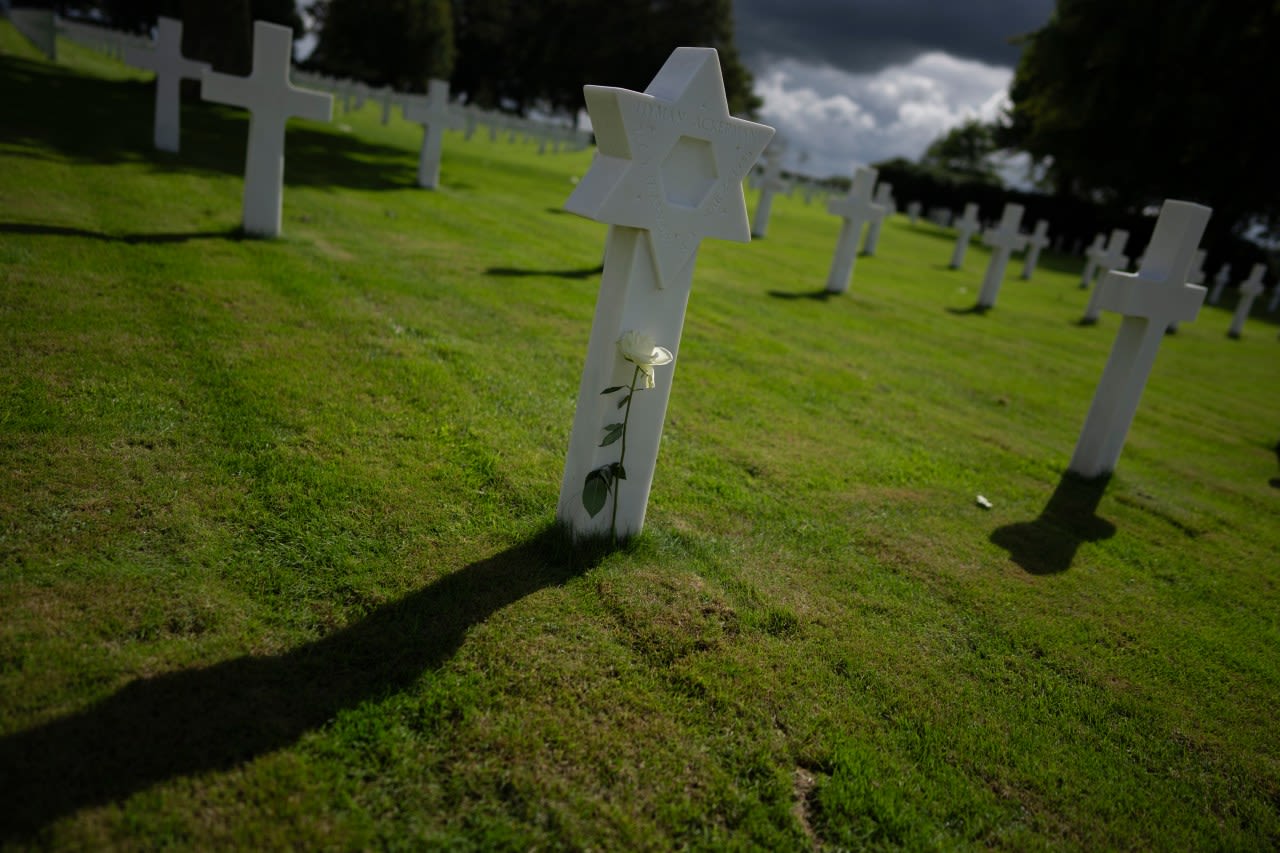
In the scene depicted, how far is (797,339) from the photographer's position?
8500 mm

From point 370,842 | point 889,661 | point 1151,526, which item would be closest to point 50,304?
point 370,842

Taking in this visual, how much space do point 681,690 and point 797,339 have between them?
246 inches

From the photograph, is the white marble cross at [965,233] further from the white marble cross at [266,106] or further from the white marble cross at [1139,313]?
the white marble cross at [266,106]

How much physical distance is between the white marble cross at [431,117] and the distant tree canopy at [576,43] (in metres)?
33.3

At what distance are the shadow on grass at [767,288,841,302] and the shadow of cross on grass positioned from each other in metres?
8.54

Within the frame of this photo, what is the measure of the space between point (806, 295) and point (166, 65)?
9.55 meters

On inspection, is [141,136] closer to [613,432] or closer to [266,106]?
[266,106]

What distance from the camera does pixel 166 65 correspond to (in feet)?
35.0

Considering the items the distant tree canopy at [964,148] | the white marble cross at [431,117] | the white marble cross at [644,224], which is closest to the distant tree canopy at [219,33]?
the white marble cross at [431,117]

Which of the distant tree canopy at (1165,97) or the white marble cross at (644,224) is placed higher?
the distant tree canopy at (1165,97)

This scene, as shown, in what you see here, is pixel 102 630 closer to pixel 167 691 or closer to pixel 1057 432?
pixel 167 691

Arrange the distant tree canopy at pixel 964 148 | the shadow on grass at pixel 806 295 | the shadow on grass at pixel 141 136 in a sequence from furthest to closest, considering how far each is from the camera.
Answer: the distant tree canopy at pixel 964 148 → the shadow on grass at pixel 806 295 → the shadow on grass at pixel 141 136

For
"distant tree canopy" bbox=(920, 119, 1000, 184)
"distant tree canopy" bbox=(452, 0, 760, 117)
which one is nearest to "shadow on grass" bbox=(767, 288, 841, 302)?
"distant tree canopy" bbox=(452, 0, 760, 117)

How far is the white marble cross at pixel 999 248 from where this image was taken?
13.5 metres
